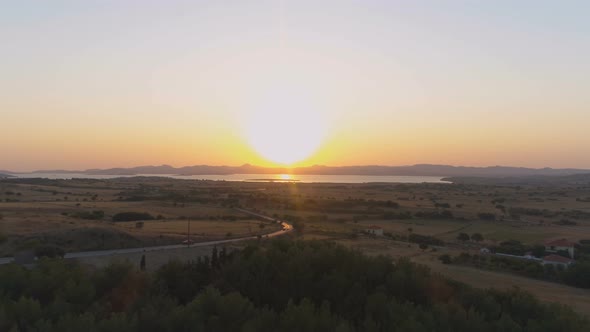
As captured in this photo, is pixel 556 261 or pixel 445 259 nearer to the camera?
pixel 445 259

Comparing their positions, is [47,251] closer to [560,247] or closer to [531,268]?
[531,268]

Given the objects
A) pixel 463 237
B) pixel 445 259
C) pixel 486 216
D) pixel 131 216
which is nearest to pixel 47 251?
pixel 445 259

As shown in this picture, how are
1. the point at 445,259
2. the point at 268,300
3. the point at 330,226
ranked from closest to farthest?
the point at 268,300 < the point at 445,259 < the point at 330,226

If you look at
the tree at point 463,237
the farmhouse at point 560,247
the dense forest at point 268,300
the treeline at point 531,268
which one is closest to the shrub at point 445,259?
the treeline at point 531,268

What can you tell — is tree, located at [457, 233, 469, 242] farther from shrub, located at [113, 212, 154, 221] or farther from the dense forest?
the dense forest

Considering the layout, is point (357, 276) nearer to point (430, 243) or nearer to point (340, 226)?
point (430, 243)

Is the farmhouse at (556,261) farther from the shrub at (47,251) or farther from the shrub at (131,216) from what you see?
the shrub at (131,216)

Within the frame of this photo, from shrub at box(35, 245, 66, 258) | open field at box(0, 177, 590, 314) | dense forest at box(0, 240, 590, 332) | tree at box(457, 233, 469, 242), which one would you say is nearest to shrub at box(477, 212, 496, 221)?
open field at box(0, 177, 590, 314)

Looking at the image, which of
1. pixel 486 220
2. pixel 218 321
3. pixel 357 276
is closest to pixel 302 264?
pixel 357 276

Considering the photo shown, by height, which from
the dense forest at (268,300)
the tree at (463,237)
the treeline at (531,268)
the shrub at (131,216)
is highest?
the dense forest at (268,300)
